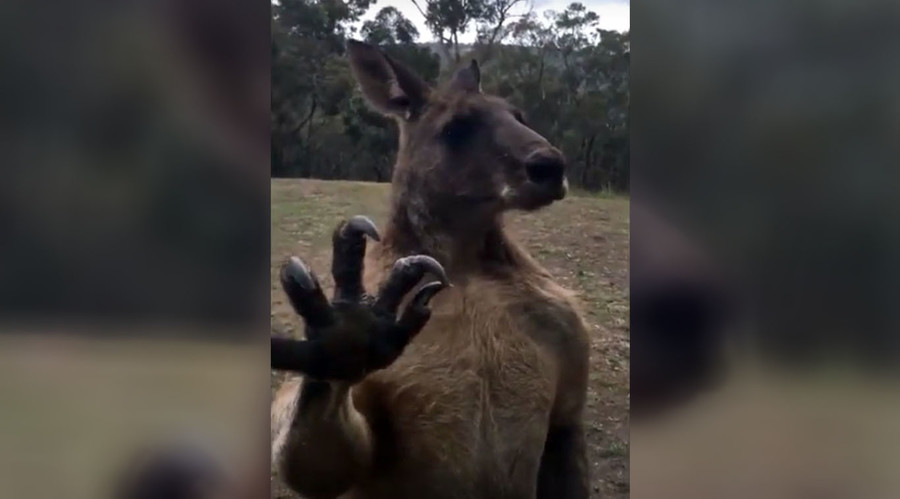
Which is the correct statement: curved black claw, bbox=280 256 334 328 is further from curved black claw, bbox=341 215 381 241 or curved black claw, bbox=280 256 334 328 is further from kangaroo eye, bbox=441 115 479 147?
kangaroo eye, bbox=441 115 479 147

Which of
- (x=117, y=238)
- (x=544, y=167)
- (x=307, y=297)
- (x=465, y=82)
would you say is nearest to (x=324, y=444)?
(x=307, y=297)

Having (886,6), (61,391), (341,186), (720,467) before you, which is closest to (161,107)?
(341,186)

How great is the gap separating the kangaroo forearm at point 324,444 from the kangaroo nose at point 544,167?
783 millimetres

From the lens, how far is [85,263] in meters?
3.13

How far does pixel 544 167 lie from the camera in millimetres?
3100

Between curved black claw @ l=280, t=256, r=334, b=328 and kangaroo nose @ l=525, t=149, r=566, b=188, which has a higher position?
kangaroo nose @ l=525, t=149, r=566, b=188

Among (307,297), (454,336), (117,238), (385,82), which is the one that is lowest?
(454,336)

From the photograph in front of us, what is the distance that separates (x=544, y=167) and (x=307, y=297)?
2.49 ft

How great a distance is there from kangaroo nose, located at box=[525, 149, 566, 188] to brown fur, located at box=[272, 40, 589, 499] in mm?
14

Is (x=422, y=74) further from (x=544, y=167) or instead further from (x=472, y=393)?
(x=472, y=393)

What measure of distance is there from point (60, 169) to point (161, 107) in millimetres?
332

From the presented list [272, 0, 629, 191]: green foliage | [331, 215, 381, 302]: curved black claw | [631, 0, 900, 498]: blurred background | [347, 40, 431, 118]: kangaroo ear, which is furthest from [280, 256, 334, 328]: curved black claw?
[631, 0, 900, 498]: blurred background

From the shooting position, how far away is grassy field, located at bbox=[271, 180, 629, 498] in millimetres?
3104

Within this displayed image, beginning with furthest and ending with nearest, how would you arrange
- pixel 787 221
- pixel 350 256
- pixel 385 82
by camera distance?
pixel 787 221 < pixel 385 82 < pixel 350 256
